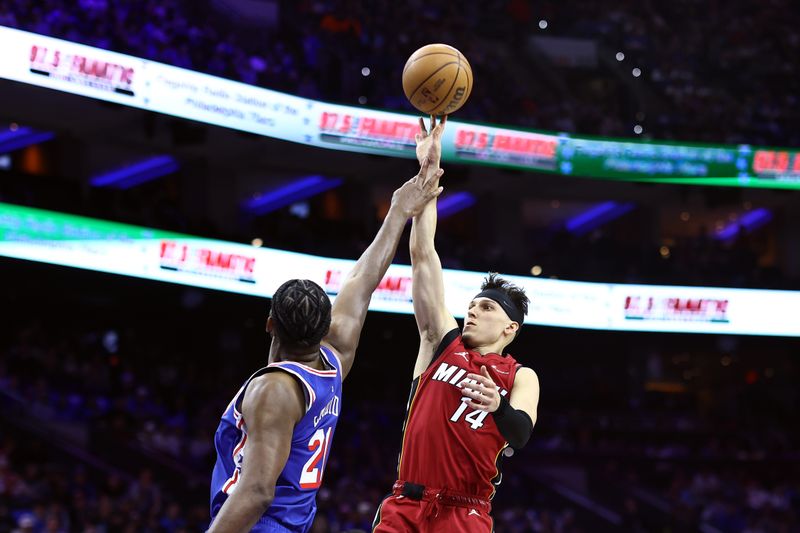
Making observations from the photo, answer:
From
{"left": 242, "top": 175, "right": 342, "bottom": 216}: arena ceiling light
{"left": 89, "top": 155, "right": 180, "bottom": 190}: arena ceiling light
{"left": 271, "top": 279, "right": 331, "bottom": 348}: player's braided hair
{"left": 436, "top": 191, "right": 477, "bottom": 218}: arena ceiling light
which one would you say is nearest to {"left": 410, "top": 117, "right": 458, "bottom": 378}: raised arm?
{"left": 271, "top": 279, "right": 331, "bottom": 348}: player's braided hair

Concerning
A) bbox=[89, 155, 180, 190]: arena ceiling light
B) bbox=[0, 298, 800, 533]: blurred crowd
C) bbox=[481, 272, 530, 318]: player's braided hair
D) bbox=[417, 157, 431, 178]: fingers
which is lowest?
bbox=[0, 298, 800, 533]: blurred crowd

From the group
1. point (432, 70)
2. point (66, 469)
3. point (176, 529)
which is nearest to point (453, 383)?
point (432, 70)

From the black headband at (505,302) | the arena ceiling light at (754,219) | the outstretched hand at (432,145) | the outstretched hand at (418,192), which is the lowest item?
the black headband at (505,302)

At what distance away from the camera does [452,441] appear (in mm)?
4629

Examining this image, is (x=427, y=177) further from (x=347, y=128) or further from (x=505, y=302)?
(x=347, y=128)

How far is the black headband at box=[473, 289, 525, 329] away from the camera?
4.91 metres

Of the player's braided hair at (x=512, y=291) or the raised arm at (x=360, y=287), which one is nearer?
the raised arm at (x=360, y=287)

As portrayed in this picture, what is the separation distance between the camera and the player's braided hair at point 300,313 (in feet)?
10.7

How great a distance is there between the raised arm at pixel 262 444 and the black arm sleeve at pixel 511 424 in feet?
4.57

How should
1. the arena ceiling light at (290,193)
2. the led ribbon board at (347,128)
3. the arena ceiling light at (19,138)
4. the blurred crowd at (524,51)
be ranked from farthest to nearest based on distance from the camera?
1. the arena ceiling light at (290,193)
2. the arena ceiling light at (19,138)
3. the blurred crowd at (524,51)
4. the led ribbon board at (347,128)

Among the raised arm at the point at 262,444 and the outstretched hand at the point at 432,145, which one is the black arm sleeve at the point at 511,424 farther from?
the raised arm at the point at 262,444

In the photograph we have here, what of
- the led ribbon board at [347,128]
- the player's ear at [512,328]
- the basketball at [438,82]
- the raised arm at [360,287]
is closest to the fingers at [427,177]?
the raised arm at [360,287]

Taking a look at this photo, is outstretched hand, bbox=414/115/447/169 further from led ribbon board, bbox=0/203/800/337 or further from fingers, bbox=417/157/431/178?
led ribbon board, bbox=0/203/800/337

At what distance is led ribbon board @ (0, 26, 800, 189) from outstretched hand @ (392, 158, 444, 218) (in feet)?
36.9
